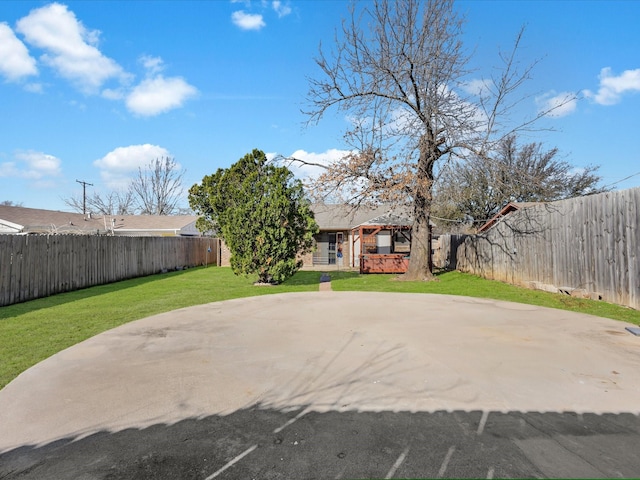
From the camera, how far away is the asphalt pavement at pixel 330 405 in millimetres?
2355

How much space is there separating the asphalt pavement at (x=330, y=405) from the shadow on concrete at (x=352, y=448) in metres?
0.01

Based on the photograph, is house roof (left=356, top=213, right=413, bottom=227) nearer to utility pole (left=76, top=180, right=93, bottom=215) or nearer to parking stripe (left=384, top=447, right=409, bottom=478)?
parking stripe (left=384, top=447, right=409, bottom=478)

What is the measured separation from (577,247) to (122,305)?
11016mm

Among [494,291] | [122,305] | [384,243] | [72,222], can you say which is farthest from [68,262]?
[72,222]

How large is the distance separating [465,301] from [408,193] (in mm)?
5457

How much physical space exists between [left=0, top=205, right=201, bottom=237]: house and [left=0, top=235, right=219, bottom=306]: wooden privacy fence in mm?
9417

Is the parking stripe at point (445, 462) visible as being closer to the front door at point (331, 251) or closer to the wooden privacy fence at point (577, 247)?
the wooden privacy fence at point (577, 247)

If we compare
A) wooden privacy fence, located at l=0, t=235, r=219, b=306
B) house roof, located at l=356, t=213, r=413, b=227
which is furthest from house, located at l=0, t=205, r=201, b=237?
house roof, located at l=356, t=213, r=413, b=227

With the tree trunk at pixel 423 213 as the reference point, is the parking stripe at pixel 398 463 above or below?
below

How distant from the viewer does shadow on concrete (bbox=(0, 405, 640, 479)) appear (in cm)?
226

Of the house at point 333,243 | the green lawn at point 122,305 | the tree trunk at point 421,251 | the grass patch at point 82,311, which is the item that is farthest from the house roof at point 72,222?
the tree trunk at point 421,251

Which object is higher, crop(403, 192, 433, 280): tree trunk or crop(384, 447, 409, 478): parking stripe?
crop(403, 192, 433, 280): tree trunk

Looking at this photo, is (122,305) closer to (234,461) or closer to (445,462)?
(234,461)

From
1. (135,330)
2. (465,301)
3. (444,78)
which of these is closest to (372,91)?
(444,78)
